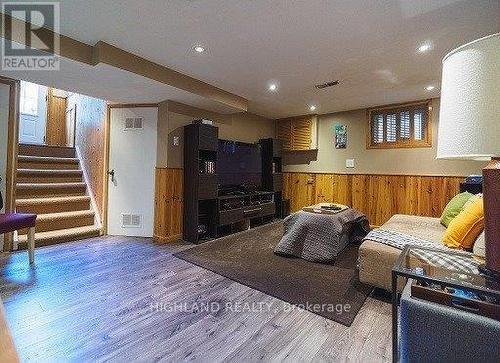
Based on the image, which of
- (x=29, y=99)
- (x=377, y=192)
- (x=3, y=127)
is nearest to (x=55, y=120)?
(x=29, y=99)

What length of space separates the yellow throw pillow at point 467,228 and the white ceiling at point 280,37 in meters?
1.59

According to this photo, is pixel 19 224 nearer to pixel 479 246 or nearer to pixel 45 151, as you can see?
pixel 45 151

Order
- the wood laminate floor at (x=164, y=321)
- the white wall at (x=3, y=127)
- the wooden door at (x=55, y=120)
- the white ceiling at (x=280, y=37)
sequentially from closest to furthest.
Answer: the wood laminate floor at (x=164, y=321) < the white ceiling at (x=280, y=37) < the white wall at (x=3, y=127) < the wooden door at (x=55, y=120)

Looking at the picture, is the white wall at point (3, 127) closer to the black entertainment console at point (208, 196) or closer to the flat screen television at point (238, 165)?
the black entertainment console at point (208, 196)

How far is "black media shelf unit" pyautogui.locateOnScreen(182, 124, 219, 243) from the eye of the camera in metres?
3.84

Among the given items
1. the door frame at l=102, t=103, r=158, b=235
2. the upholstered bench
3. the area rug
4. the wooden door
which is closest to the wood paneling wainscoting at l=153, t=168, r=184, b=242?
the area rug

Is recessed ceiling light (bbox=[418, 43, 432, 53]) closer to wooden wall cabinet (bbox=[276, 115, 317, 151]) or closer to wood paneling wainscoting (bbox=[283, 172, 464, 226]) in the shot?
wood paneling wainscoting (bbox=[283, 172, 464, 226])

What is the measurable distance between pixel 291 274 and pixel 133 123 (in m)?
3.37

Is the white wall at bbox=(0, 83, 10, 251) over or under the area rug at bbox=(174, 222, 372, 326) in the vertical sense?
over

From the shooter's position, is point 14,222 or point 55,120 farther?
point 55,120

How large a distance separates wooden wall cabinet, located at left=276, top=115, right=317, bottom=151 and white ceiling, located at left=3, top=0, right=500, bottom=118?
6.18 ft

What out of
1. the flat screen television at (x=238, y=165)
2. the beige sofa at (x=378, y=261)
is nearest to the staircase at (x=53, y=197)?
the flat screen television at (x=238, y=165)

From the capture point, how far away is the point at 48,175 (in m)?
4.22

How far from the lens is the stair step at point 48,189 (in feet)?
12.2
